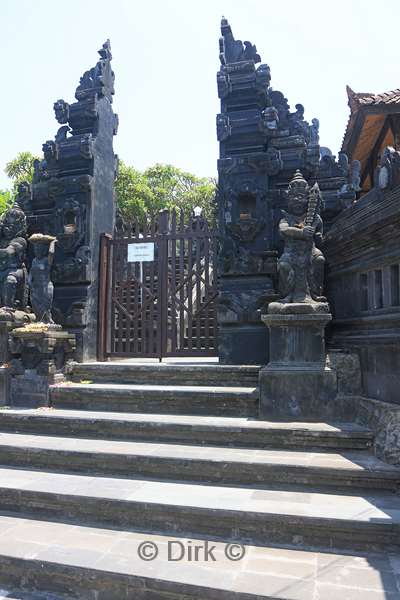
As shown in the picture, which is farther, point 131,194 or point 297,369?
point 131,194

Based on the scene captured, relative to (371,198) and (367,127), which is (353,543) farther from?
(367,127)

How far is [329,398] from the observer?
4.63 metres

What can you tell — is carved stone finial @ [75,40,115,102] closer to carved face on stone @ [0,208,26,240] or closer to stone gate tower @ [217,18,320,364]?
stone gate tower @ [217,18,320,364]

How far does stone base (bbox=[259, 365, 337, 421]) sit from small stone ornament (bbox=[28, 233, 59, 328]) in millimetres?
3281

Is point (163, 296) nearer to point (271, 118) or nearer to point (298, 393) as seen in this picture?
point (298, 393)

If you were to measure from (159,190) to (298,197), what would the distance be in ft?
75.1

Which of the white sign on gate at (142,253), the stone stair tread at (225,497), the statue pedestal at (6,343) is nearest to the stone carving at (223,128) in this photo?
the white sign on gate at (142,253)

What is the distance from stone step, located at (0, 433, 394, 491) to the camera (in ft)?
11.8

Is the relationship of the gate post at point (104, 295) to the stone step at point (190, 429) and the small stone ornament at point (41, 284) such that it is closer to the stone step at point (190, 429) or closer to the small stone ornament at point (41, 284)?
the small stone ornament at point (41, 284)

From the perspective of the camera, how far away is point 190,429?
14.8 ft

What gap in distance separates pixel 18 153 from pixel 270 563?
91.6 feet

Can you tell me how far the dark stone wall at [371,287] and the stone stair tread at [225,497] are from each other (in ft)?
3.74

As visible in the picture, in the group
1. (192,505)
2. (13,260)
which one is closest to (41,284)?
(13,260)

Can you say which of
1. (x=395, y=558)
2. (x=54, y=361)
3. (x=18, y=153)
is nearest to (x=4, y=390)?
(x=54, y=361)
